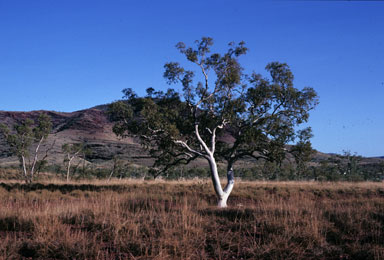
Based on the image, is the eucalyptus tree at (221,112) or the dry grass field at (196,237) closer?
the dry grass field at (196,237)

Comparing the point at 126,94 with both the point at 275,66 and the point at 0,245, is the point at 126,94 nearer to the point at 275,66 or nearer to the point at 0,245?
the point at 275,66

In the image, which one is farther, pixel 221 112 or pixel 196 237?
pixel 221 112

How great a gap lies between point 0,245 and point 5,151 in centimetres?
7569

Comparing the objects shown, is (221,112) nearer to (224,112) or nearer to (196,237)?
(224,112)

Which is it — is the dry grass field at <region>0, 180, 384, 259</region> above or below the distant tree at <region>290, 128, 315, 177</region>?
below

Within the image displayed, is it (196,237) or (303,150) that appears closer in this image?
(196,237)

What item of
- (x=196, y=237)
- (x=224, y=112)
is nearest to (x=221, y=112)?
(x=224, y=112)

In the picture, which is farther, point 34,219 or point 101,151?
point 101,151

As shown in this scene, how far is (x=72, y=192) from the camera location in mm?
17938

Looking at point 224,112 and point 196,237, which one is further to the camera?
point 224,112

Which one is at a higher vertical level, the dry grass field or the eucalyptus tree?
the eucalyptus tree

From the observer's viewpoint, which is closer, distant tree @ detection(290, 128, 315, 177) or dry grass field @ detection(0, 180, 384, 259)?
Answer: dry grass field @ detection(0, 180, 384, 259)

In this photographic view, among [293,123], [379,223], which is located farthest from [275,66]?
[379,223]

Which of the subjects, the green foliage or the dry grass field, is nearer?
the dry grass field
